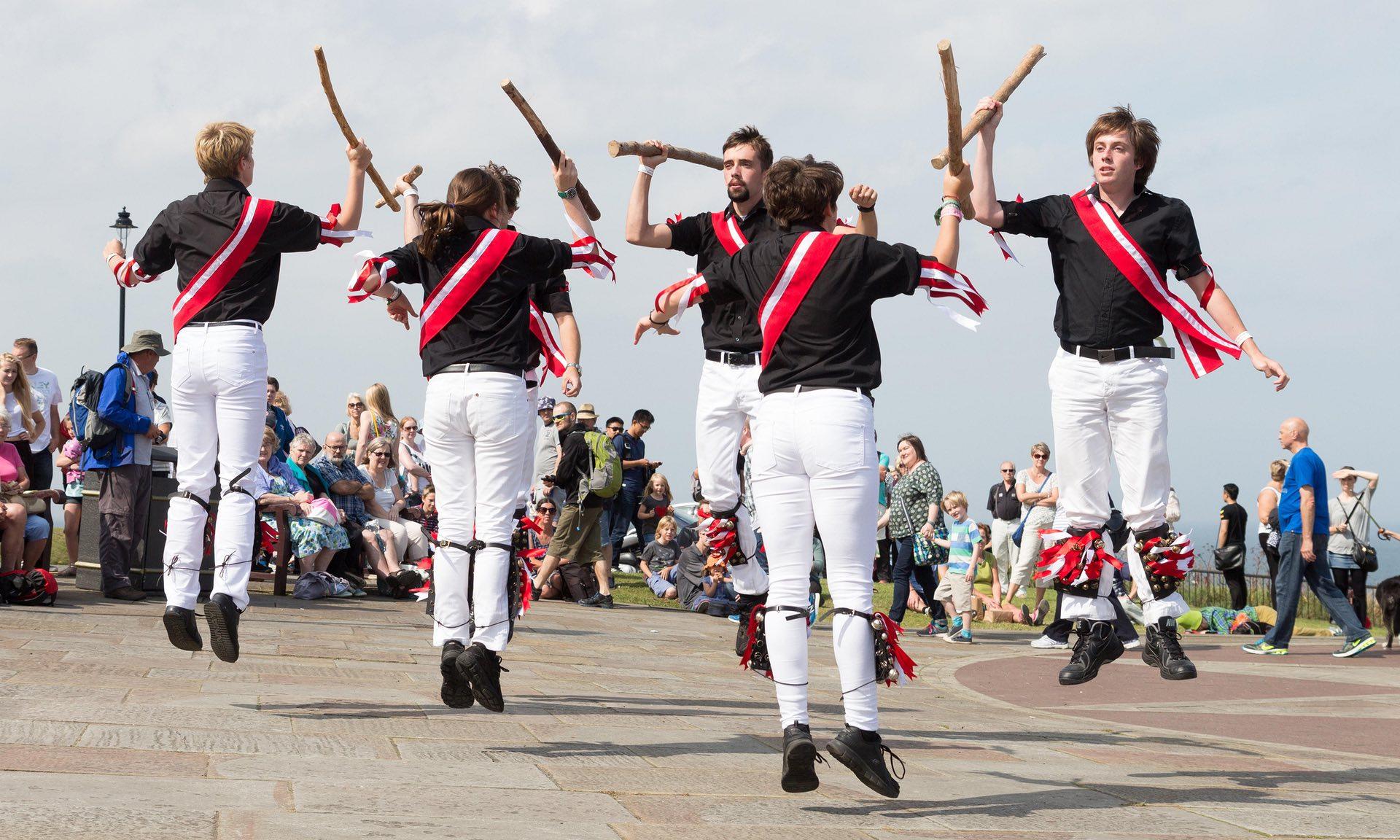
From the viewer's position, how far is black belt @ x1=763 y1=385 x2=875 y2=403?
4.90m

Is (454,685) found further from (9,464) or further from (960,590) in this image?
(960,590)

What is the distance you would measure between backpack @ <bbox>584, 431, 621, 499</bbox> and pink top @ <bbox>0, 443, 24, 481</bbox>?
527 centimetres

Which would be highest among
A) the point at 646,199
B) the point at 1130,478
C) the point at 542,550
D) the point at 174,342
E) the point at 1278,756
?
the point at 646,199

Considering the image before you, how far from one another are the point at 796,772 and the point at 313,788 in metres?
1.50

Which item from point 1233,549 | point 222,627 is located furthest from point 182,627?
point 1233,549

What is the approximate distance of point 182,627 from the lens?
643cm

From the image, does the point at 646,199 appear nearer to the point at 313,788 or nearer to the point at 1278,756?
the point at 313,788

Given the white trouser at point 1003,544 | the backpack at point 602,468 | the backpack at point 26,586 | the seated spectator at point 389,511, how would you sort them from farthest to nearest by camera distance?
the white trouser at point 1003,544, the backpack at point 602,468, the seated spectator at point 389,511, the backpack at point 26,586

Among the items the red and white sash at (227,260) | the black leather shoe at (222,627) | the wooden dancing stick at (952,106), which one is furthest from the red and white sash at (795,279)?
the black leather shoe at (222,627)

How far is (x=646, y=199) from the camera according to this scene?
7.07 m

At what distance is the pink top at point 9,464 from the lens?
11414 mm

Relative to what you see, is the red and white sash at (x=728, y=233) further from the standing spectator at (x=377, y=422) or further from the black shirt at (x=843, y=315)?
the standing spectator at (x=377, y=422)

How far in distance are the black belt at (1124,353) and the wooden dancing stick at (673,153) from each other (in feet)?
6.63

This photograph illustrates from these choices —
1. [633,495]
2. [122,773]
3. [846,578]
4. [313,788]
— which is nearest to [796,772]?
[846,578]
